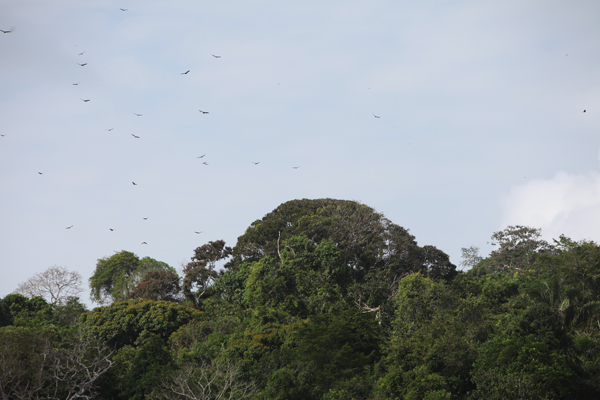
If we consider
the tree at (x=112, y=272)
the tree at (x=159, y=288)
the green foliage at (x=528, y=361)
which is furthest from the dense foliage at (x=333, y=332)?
the tree at (x=112, y=272)

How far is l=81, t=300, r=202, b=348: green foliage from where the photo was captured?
3375cm

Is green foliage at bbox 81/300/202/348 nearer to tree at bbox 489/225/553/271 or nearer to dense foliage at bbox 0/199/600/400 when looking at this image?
dense foliage at bbox 0/199/600/400

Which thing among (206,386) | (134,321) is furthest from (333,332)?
(134,321)

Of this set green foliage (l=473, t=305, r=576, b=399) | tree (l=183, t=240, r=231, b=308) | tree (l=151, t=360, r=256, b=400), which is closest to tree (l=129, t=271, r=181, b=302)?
tree (l=183, t=240, r=231, b=308)

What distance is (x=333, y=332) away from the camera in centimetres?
2328

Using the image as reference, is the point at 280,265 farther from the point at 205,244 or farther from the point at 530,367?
the point at 530,367

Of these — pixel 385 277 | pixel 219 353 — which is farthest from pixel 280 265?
pixel 219 353

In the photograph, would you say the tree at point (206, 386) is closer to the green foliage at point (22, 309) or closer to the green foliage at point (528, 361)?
the green foliage at point (528, 361)

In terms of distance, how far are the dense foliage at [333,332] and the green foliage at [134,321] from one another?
9cm

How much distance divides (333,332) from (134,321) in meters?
16.2

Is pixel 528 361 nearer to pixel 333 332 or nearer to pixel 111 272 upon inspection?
pixel 333 332

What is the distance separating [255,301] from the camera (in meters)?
33.2

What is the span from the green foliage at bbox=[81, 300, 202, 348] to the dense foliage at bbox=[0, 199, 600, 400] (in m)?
0.09

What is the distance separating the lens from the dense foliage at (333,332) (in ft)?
63.9
